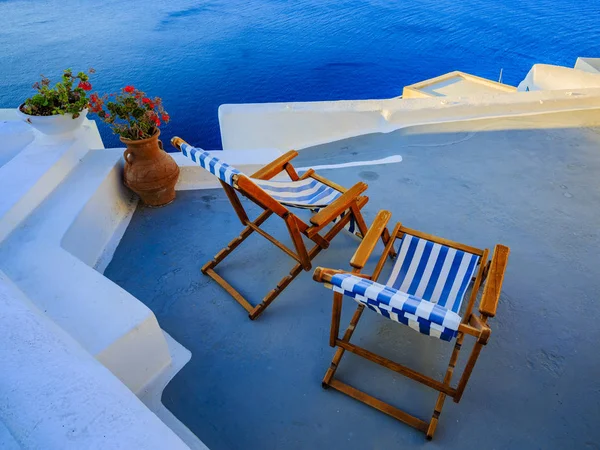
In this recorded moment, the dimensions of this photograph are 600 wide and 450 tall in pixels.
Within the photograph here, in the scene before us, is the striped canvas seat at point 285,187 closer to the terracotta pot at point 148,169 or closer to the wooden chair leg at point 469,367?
the terracotta pot at point 148,169

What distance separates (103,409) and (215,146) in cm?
1729

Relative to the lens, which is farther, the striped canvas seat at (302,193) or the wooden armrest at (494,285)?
the striped canvas seat at (302,193)

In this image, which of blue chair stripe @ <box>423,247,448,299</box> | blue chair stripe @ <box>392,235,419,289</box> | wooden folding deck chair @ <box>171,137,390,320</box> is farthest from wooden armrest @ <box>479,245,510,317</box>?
wooden folding deck chair @ <box>171,137,390,320</box>

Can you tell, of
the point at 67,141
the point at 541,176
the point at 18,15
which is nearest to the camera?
the point at 67,141

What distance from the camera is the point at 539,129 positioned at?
4344 millimetres

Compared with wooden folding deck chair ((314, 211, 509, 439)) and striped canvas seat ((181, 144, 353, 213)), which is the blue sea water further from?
wooden folding deck chair ((314, 211, 509, 439))

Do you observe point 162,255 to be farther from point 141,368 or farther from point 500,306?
point 500,306

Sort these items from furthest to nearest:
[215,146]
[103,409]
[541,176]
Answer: [215,146] → [541,176] → [103,409]

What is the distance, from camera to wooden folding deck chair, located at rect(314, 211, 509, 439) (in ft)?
4.62

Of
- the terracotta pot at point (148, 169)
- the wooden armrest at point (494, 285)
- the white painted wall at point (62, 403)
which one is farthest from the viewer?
the terracotta pot at point (148, 169)

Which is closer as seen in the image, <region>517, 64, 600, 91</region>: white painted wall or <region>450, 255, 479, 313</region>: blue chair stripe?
<region>450, 255, 479, 313</region>: blue chair stripe

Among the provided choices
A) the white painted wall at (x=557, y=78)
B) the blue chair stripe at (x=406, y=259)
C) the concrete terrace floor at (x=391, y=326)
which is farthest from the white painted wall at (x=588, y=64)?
the blue chair stripe at (x=406, y=259)

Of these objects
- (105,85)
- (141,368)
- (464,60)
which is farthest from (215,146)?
(141,368)

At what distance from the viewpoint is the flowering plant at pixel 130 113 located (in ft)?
9.20
